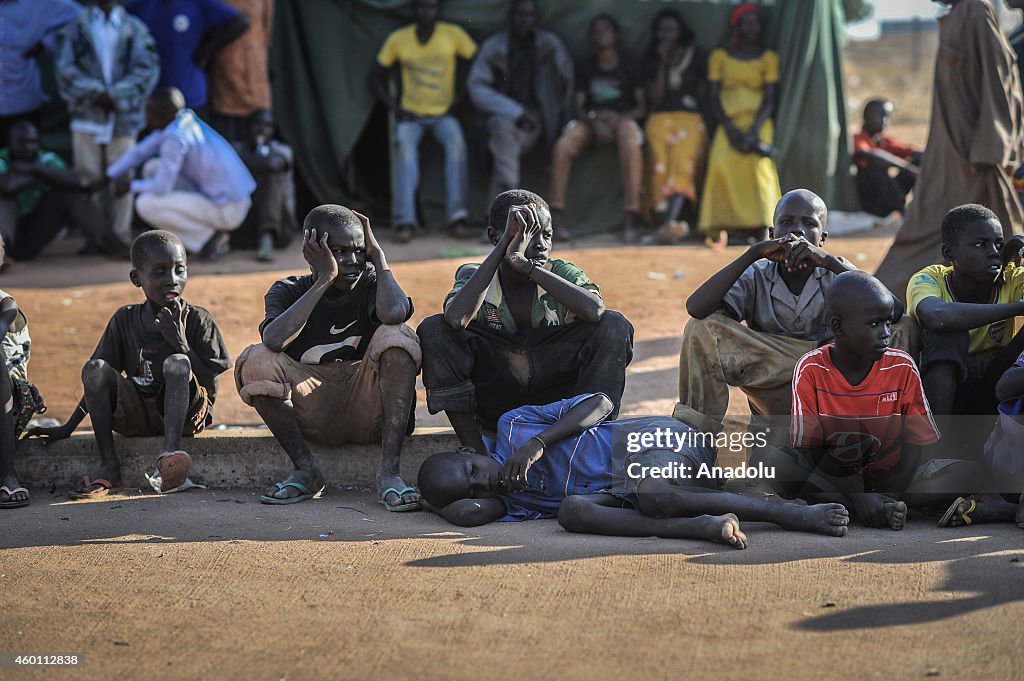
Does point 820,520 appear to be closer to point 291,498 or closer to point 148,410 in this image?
point 291,498

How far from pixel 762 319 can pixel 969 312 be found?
822 mm

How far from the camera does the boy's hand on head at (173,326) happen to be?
199 inches

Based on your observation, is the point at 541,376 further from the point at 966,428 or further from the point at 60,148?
the point at 60,148

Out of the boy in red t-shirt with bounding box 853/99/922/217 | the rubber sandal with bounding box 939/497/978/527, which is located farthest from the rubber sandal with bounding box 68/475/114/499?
the boy in red t-shirt with bounding box 853/99/922/217

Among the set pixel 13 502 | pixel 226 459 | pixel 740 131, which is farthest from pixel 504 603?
pixel 740 131

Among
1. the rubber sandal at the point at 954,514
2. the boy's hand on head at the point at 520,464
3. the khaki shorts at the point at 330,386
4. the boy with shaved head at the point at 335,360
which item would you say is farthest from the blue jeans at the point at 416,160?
the rubber sandal at the point at 954,514

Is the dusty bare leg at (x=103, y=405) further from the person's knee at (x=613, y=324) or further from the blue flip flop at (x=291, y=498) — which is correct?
the person's knee at (x=613, y=324)

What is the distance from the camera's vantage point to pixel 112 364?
521cm

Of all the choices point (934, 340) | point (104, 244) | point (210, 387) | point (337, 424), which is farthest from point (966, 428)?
point (104, 244)

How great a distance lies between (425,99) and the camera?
35.3ft

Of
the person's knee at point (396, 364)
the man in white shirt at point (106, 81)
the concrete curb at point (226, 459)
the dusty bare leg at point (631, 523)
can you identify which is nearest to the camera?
the dusty bare leg at point (631, 523)

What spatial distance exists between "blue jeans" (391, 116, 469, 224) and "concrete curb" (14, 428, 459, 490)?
5.50 metres

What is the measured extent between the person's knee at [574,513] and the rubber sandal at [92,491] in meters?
2.05

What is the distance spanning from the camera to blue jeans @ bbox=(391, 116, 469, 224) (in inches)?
420
